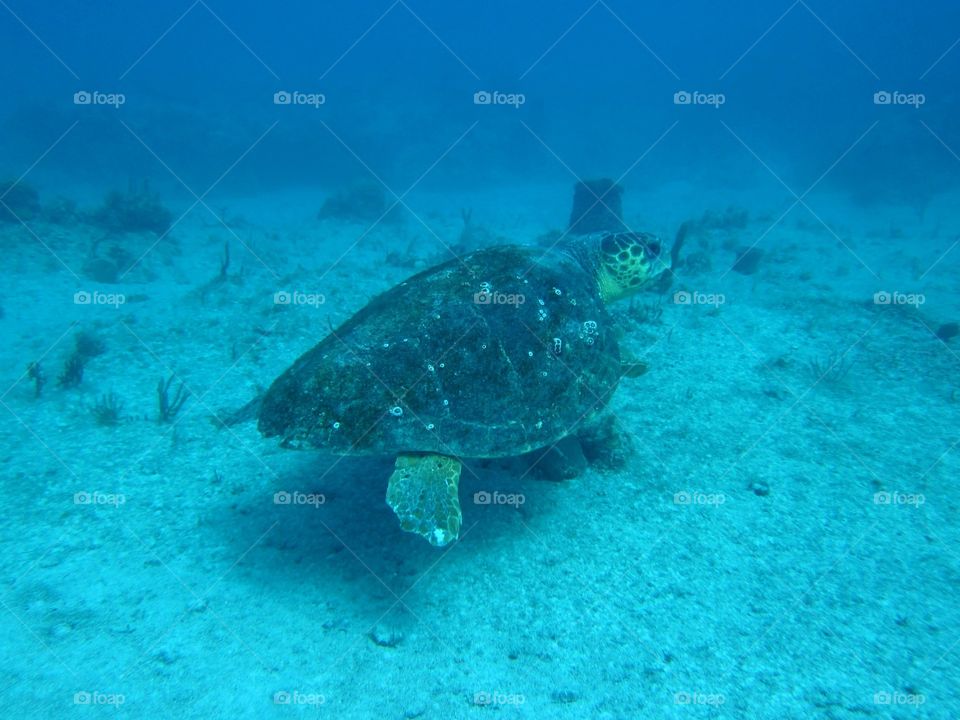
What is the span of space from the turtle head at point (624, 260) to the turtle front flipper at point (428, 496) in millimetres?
3988

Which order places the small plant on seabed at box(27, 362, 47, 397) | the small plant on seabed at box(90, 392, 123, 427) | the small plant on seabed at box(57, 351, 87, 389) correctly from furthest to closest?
the small plant on seabed at box(57, 351, 87, 389) → the small plant on seabed at box(27, 362, 47, 397) → the small plant on seabed at box(90, 392, 123, 427)

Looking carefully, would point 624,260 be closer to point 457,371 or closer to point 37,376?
point 457,371

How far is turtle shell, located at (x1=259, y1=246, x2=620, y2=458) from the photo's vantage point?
13.1 ft

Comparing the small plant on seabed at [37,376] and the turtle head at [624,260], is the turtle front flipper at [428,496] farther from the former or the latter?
the small plant on seabed at [37,376]

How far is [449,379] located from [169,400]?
210 inches

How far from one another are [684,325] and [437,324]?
275 inches

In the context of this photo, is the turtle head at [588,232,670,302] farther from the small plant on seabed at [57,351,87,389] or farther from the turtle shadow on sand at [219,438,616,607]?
the small plant on seabed at [57,351,87,389]

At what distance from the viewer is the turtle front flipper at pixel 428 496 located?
3812mm

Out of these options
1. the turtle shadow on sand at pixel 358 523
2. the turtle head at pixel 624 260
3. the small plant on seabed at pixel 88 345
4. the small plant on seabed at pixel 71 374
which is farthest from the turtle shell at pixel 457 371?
the small plant on seabed at pixel 88 345

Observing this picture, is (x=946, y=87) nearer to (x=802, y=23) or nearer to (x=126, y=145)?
(x=802, y=23)

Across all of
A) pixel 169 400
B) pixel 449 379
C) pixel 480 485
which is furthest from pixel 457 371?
pixel 169 400

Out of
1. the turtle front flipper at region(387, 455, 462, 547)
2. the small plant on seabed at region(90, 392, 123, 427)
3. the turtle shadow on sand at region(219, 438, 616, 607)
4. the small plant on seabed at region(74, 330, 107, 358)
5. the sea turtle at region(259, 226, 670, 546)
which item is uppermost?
the sea turtle at region(259, 226, 670, 546)

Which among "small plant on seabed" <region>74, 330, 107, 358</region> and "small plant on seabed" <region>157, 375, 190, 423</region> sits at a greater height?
"small plant on seabed" <region>74, 330, 107, 358</region>

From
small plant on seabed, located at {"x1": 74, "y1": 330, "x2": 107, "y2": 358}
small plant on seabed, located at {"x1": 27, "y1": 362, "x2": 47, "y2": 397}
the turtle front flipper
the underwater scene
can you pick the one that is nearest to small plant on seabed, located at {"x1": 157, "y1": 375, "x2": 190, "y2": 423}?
the underwater scene
